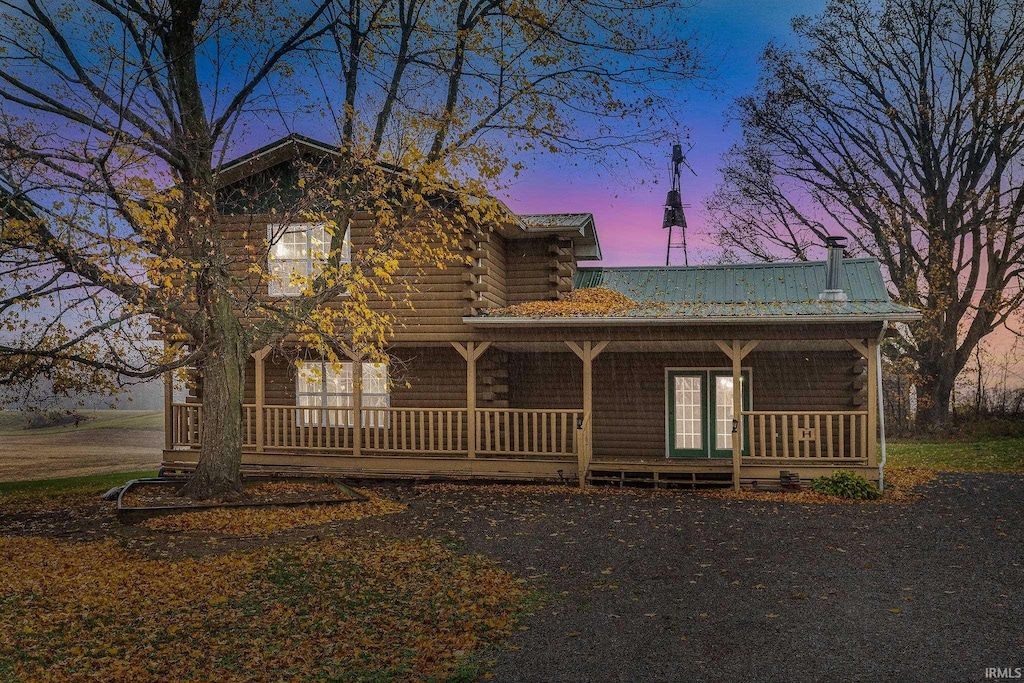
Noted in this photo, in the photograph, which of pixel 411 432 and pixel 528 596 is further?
pixel 411 432

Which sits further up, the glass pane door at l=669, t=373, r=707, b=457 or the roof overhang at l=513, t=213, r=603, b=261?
the roof overhang at l=513, t=213, r=603, b=261

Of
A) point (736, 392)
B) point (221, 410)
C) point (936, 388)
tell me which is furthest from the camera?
point (936, 388)

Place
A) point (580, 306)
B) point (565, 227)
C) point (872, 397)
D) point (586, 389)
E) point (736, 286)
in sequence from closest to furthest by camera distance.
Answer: point (872, 397) → point (586, 389) → point (580, 306) → point (565, 227) → point (736, 286)

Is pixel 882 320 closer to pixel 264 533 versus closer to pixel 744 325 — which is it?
pixel 744 325

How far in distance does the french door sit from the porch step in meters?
2.25

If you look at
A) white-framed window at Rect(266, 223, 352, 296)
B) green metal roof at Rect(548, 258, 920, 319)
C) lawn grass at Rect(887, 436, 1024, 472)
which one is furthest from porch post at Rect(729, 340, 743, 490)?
white-framed window at Rect(266, 223, 352, 296)

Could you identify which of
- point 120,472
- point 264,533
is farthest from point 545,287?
point 120,472

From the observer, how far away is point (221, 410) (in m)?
13.9

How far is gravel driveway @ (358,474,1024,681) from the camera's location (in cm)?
592

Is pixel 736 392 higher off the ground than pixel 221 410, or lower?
higher

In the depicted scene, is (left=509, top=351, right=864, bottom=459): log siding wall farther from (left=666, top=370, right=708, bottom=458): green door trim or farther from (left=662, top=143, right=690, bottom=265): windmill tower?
(left=662, top=143, right=690, bottom=265): windmill tower

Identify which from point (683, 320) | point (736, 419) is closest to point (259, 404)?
point (683, 320)

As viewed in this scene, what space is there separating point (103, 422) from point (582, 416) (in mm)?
26988

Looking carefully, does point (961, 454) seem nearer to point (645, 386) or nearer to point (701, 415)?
point (701, 415)
